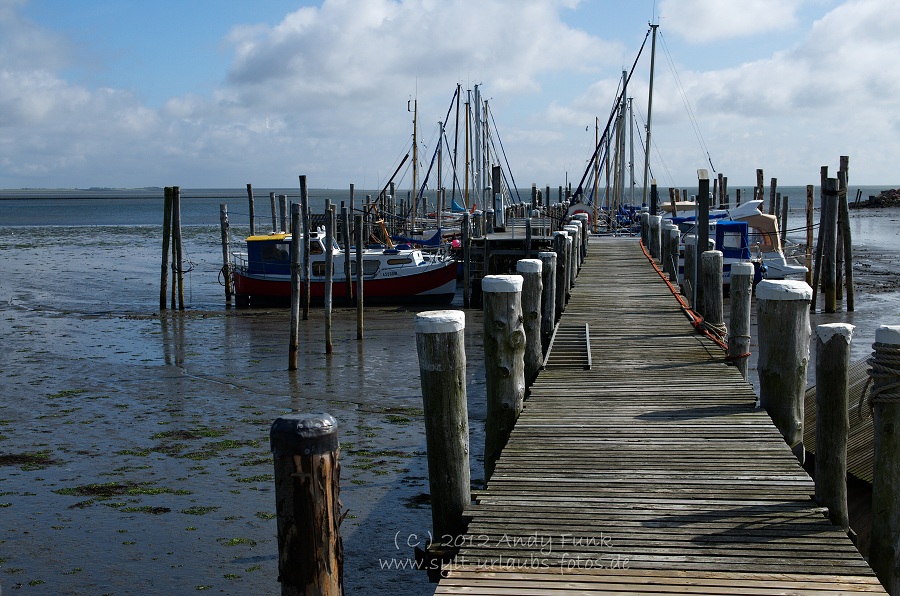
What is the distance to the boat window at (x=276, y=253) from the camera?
29344 mm

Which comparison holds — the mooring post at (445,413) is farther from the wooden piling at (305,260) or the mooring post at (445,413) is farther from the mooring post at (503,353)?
the wooden piling at (305,260)

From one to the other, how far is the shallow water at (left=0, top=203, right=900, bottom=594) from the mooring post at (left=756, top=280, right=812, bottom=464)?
331cm

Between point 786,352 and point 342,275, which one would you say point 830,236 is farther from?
point 786,352

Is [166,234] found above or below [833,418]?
above

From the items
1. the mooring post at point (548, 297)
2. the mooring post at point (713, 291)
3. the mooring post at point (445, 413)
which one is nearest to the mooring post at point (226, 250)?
the mooring post at point (548, 297)

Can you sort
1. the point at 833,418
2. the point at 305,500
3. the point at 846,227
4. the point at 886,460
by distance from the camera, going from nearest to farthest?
1. the point at 305,500
2. the point at 886,460
3. the point at 833,418
4. the point at 846,227

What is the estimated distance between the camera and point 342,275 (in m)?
29.7

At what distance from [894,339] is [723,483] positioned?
54.2 inches

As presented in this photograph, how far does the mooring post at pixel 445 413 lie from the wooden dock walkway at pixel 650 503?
12.0 inches

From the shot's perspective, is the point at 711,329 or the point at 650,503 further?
the point at 711,329

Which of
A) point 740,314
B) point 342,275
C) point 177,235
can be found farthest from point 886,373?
point 342,275

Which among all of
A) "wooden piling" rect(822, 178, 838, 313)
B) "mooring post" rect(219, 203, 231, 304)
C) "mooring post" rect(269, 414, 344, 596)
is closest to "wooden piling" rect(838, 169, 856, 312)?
"wooden piling" rect(822, 178, 838, 313)

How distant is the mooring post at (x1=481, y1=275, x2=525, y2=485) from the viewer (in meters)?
7.47

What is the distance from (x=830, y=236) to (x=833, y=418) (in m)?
18.3
